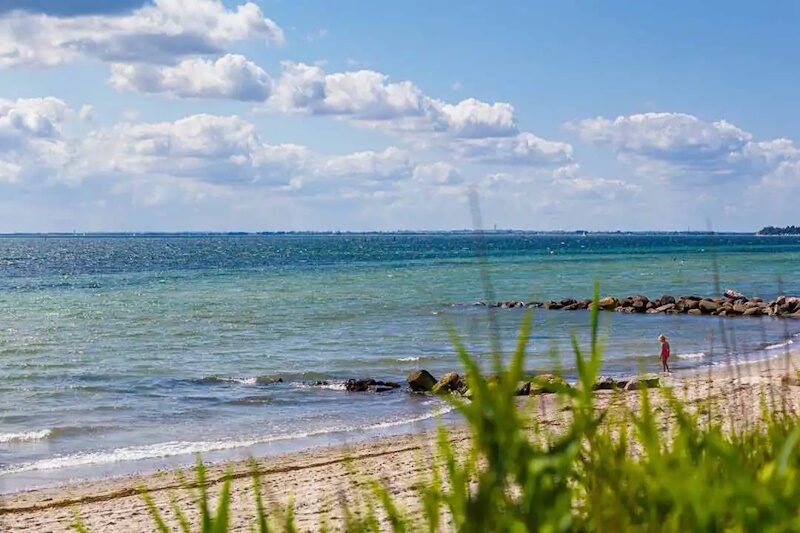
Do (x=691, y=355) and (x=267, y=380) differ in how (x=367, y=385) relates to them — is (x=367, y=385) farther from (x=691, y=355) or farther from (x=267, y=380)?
(x=691, y=355)

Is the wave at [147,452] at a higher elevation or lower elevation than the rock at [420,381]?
lower

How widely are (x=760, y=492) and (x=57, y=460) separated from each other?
60.3ft

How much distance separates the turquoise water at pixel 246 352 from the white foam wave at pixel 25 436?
0.19ft

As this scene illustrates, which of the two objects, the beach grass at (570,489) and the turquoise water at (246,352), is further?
the turquoise water at (246,352)

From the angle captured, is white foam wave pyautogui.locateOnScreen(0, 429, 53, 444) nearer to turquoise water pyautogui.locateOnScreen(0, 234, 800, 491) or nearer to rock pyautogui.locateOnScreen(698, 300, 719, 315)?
turquoise water pyautogui.locateOnScreen(0, 234, 800, 491)

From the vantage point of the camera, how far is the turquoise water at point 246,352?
2020 centimetres

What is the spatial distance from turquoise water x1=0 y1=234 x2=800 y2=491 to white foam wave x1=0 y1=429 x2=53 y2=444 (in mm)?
57

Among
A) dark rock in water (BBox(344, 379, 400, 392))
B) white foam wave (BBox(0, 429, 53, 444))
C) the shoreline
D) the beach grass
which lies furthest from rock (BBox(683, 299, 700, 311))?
the beach grass

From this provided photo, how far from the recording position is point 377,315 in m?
51.3

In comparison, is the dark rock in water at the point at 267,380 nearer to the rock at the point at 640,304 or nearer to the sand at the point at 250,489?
the sand at the point at 250,489

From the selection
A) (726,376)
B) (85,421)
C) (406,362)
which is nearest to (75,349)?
(406,362)

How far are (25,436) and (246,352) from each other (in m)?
15.2

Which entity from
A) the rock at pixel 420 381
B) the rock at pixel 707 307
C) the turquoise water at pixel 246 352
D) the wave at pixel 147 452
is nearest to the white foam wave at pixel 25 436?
the turquoise water at pixel 246 352

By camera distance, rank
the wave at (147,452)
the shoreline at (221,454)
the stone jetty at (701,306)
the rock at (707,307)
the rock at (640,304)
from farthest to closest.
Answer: the rock at (640,304) < the rock at (707,307) < the stone jetty at (701,306) < the wave at (147,452) < the shoreline at (221,454)
